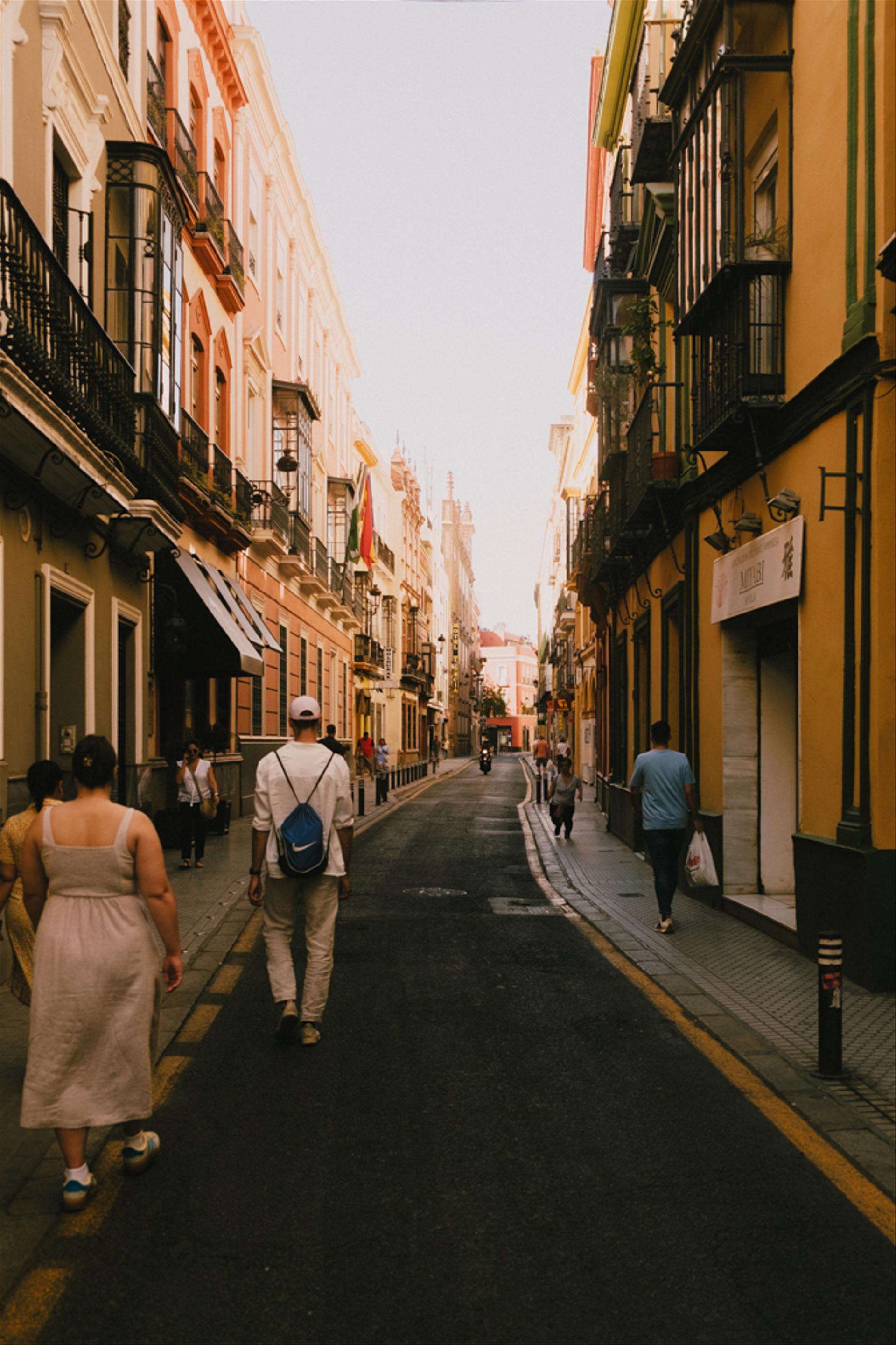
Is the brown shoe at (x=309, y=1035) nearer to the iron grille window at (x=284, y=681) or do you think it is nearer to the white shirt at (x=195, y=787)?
the white shirt at (x=195, y=787)

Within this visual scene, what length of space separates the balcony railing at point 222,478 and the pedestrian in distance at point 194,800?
651cm

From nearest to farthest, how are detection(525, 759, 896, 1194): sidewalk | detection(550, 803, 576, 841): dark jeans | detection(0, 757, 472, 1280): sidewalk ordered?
detection(0, 757, 472, 1280): sidewalk < detection(525, 759, 896, 1194): sidewalk < detection(550, 803, 576, 841): dark jeans

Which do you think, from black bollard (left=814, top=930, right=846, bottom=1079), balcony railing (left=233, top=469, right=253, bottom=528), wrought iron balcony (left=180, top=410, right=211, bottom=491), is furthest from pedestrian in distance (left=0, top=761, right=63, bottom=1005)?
balcony railing (left=233, top=469, right=253, bottom=528)

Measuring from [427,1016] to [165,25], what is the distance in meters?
16.6

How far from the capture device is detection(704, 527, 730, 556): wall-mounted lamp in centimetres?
1164

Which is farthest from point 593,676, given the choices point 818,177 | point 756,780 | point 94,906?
point 94,906

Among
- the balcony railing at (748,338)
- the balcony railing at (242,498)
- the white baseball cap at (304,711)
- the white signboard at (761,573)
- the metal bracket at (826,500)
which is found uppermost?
the balcony railing at (242,498)

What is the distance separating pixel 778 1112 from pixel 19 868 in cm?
359

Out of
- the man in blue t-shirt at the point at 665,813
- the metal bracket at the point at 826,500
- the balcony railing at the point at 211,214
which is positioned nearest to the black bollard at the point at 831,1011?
the metal bracket at the point at 826,500

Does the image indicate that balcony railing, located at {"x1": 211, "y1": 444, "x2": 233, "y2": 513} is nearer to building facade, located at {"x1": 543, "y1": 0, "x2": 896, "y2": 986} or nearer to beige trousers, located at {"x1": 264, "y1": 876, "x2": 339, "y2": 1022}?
building facade, located at {"x1": 543, "y1": 0, "x2": 896, "y2": 986}

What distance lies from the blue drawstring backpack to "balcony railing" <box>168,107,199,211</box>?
46.4ft

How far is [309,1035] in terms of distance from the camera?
662 cm

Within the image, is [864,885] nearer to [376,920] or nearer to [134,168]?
[376,920]

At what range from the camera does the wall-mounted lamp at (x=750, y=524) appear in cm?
1053
